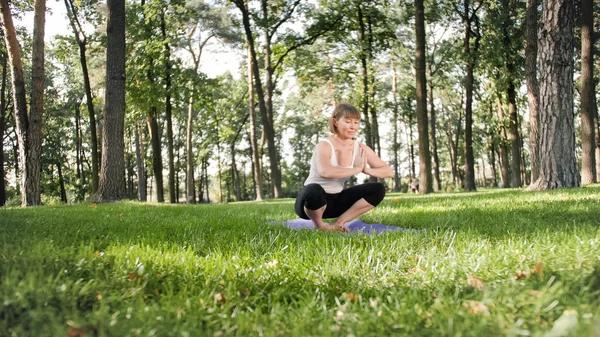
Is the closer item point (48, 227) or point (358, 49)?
point (48, 227)

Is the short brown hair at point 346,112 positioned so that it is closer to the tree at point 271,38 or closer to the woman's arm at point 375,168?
the woman's arm at point 375,168

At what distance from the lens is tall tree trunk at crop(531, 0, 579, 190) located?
374 inches

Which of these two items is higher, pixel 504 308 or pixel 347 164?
pixel 347 164

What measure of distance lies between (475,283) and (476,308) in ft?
1.50

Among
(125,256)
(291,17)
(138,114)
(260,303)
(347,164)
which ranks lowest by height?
(260,303)

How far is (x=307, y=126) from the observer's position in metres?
51.2

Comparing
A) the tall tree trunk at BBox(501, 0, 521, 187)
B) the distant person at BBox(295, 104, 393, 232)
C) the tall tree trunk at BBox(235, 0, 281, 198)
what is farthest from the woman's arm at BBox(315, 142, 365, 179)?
the tall tree trunk at BBox(501, 0, 521, 187)

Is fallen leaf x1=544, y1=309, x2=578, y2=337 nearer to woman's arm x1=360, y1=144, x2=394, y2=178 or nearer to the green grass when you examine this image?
the green grass

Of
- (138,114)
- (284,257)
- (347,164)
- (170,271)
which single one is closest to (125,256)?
(170,271)

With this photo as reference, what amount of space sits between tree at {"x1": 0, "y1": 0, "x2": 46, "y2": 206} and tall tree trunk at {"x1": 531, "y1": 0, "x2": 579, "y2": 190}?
45.6ft

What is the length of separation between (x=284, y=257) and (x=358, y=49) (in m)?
21.3

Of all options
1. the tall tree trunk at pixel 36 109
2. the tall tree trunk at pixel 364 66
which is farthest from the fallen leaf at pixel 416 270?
the tall tree trunk at pixel 364 66

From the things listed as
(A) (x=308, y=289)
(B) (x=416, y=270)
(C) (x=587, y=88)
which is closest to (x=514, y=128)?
(C) (x=587, y=88)

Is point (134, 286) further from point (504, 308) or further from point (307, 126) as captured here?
point (307, 126)
